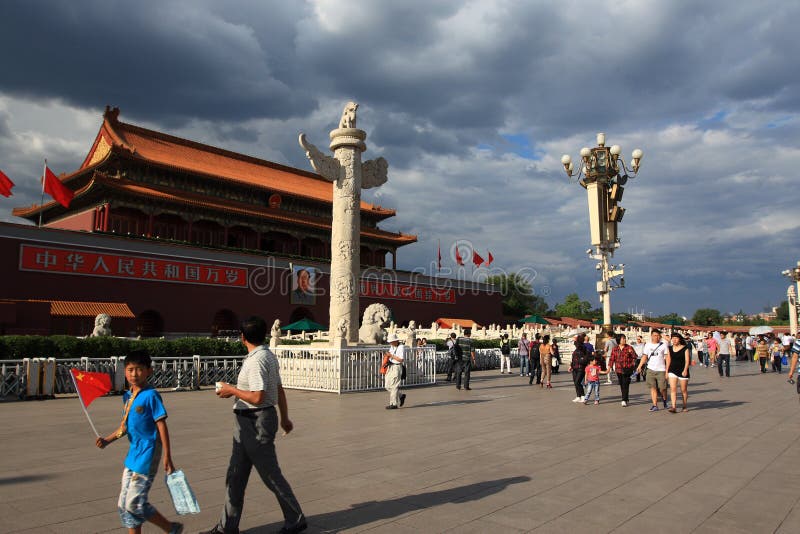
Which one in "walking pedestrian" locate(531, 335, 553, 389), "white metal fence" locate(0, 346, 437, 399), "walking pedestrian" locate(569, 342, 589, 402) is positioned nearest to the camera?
"walking pedestrian" locate(569, 342, 589, 402)

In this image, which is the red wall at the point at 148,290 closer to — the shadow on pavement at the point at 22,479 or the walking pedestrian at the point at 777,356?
the shadow on pavement at the point at 22,479

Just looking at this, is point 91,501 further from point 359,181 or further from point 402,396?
point 359,181

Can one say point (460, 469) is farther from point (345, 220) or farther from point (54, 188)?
point (54, 188)

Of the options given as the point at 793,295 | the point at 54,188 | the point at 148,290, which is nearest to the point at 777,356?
the point at 148,290

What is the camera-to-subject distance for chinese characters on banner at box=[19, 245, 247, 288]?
20359 mm

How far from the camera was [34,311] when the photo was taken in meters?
19.3

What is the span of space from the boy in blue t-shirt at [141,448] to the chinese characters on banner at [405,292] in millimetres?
27917

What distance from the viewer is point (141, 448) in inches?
122

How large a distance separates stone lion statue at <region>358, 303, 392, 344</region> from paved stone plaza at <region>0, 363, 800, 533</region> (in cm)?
570

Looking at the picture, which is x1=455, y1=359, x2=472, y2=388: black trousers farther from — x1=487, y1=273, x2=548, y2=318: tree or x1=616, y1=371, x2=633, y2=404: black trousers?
x1=487, y1=273, x2=548, y2=318: tree

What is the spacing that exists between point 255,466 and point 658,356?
7.66m

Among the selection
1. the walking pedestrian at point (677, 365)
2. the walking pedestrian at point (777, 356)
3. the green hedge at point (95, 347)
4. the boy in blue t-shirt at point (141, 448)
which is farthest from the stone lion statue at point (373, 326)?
the walking pedestrian at point (777, 356)

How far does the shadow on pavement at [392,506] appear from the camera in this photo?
11.6 ft

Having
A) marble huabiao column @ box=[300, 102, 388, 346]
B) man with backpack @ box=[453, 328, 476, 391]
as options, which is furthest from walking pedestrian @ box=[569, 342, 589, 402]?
marble huabiao column @ box=[300, 102, 388, 346]
